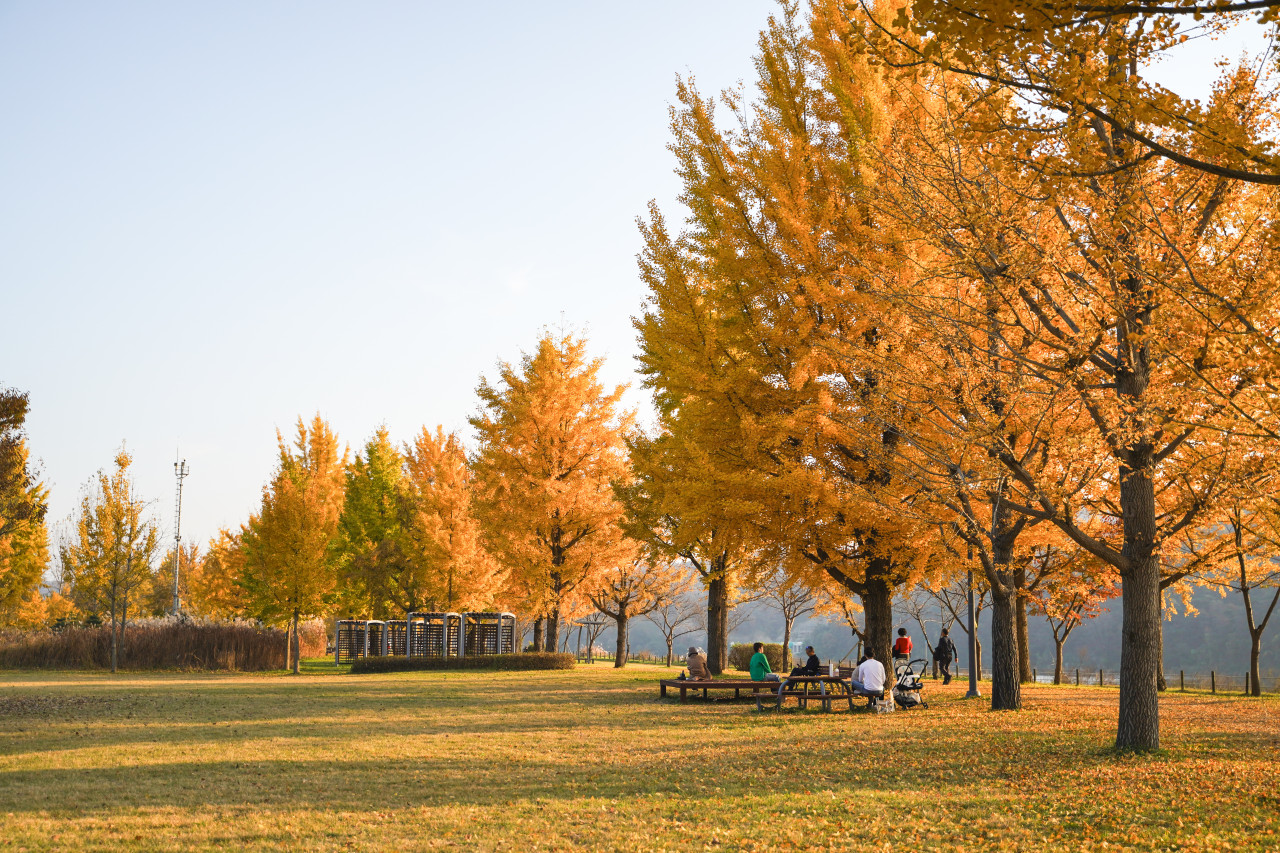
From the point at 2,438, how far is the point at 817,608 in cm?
1997

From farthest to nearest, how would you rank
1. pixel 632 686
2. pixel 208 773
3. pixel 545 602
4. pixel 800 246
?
pixel 545 602 → pixel 632 686 → pixel 800 246 → pixel 208 773

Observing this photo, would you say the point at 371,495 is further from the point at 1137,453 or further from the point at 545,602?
the point at 1137,453

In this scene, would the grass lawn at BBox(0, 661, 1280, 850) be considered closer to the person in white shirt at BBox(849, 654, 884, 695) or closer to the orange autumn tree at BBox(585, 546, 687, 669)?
the person in white shirt at BBox(849, 654, 884, 695)

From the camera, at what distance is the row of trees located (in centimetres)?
524

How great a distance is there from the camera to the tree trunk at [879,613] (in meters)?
14.7

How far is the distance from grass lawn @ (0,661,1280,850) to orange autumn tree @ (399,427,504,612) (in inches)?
577

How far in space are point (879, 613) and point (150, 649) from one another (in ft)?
75.5

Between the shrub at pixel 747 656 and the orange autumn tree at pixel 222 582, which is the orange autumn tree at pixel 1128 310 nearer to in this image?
the shrub at pixel 747 656

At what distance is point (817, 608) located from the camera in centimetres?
2227

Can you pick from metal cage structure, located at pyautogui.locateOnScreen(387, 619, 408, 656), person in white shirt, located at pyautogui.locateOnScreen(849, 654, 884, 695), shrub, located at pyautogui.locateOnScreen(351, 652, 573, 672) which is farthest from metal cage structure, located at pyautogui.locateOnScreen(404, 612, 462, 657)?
person in white shirt, located at pyautogui.locateOnScreen(849, 654, 884, 695)

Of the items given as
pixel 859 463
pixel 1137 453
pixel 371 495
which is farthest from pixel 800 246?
pixel 371 495

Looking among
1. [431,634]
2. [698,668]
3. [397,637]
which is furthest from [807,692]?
[397,637]

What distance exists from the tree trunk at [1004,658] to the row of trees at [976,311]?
45 millimetres

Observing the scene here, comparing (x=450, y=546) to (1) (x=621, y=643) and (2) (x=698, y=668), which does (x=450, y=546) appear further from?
(2) (x=698, y=668)
